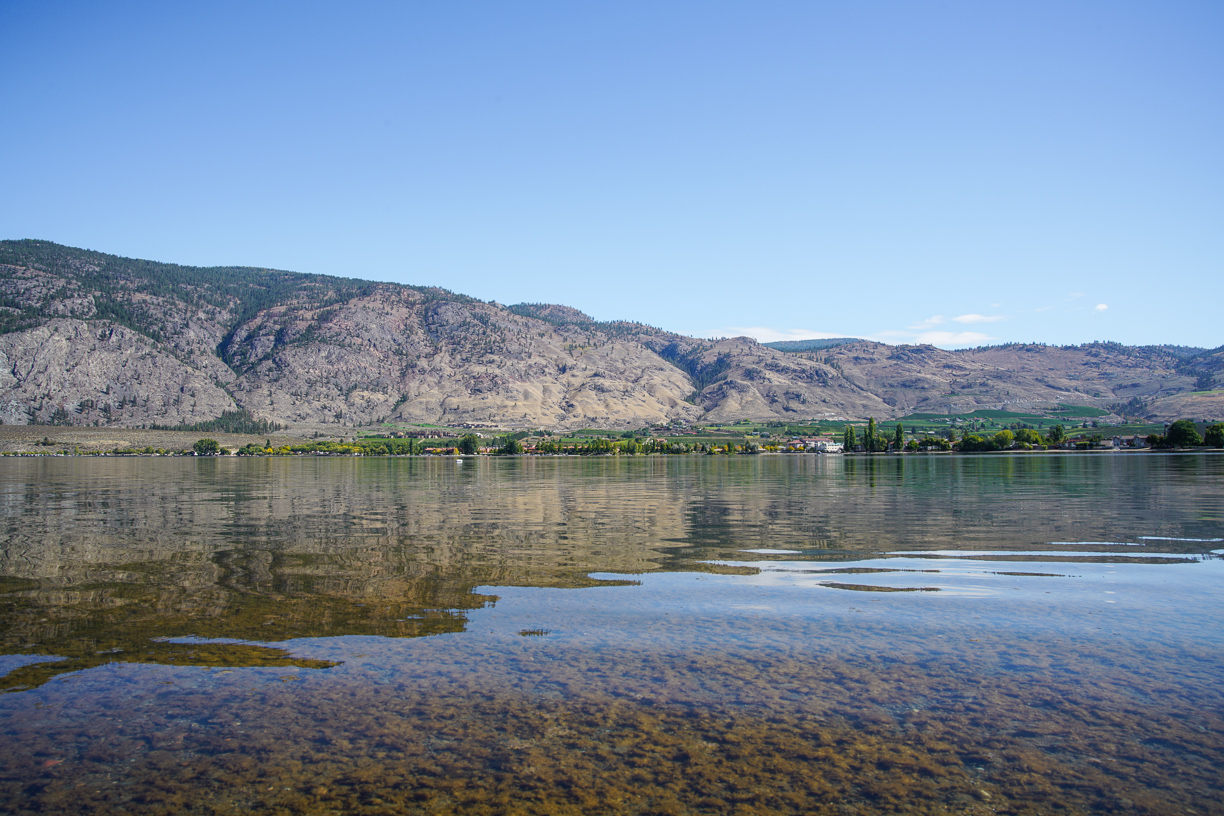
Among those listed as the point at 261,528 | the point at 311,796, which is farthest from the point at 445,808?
the point at 261,528

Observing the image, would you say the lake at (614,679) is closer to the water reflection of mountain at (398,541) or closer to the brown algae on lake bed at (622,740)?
the brown algae on lake bed at (622,740)

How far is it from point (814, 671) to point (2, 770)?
12.1 meters

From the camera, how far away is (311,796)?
863cm

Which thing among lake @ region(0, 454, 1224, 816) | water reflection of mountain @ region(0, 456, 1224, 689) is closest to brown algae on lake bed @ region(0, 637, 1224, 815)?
lake @ region(0, 454, 1224, 816)

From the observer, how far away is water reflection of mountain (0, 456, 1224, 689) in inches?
665

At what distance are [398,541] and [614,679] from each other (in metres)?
19.4

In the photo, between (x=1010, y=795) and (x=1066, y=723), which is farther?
(x=1066, y=723)

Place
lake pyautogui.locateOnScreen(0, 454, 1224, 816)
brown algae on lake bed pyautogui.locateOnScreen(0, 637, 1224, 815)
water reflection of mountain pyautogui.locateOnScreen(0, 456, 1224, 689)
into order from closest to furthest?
brown algae on lake bed pyautogui.locateOnScreen(0, 637, 1224, 815), lake pyautogui.locateOnScreen(0, 454, 1224, 816), water reflection of mountain pyautogui.locateOnScreen(0, 456, 1224, 689)

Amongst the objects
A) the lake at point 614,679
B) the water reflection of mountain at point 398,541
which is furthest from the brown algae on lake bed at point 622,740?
the water reflection of mountain at point 398,541

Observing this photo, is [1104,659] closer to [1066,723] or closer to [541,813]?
[1066,723]

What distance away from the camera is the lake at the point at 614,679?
882 centimetres

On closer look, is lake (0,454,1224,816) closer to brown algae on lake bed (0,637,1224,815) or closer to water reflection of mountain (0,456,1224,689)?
brown algae on lake bed (0,637,1224,815)

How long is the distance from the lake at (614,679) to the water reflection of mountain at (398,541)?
203 mm

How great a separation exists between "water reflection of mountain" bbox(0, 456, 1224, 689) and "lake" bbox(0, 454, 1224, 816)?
0.67 ft
